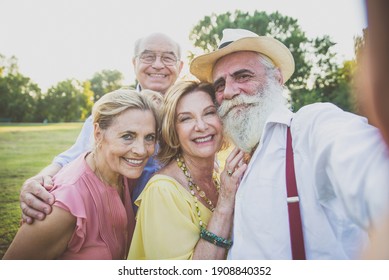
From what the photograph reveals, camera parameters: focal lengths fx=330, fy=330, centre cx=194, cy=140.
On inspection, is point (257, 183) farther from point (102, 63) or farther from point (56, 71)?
point (56, 71)

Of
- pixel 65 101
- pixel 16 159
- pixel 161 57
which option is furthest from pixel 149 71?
pixel 16 159

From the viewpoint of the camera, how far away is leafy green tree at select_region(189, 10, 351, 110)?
2.83 m

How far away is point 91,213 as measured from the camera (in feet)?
7.50

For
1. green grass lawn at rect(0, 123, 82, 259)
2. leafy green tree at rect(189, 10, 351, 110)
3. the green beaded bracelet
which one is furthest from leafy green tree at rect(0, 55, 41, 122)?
the green beaded bracelet

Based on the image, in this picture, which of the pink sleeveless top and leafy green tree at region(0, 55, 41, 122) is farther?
leafy green tree at region(0, 55, 41, 122)

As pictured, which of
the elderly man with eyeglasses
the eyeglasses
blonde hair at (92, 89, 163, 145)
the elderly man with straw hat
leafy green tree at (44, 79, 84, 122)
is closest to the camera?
the elderly man with straw hat

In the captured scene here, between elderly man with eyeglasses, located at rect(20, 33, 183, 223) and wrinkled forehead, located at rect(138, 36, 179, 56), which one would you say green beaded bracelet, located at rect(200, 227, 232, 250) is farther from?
wrinkled forehead, located at rect(138, 36, 179, 56)

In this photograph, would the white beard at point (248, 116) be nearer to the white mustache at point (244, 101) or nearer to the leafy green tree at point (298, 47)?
the white mustache at point (244, 101)

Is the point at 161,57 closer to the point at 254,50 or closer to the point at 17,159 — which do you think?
the point at 254,50

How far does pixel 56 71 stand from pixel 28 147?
5.79 feet

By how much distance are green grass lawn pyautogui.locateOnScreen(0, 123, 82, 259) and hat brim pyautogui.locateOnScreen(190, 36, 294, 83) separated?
1.84 m

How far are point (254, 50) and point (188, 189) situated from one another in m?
A: 1.11

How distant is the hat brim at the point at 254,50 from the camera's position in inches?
91.4
